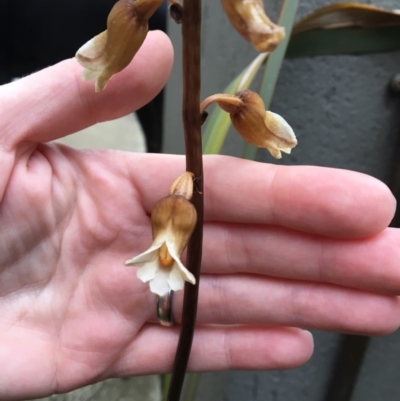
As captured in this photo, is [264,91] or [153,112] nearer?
[264,91]

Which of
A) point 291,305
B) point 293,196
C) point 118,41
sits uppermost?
point 118,41

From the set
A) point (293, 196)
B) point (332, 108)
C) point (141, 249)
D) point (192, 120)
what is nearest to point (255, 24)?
point (192, 120)

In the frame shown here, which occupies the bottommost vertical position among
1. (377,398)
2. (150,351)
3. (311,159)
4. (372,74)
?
(377,398)

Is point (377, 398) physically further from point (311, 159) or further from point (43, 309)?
point (43, 309)

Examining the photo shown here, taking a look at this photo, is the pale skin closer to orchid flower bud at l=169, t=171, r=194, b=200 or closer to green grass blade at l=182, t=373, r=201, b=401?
green grass blade at l=182, t=373, r=201, b=401

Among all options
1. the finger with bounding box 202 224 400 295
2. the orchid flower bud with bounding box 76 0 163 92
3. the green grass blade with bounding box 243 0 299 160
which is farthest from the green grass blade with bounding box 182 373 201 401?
the orchid flower bud with bounding box 76 0 163 92

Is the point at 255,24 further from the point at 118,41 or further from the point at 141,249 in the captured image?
the point at 141,249

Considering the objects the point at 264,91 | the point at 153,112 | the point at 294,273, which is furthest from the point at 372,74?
the point at 153,112
